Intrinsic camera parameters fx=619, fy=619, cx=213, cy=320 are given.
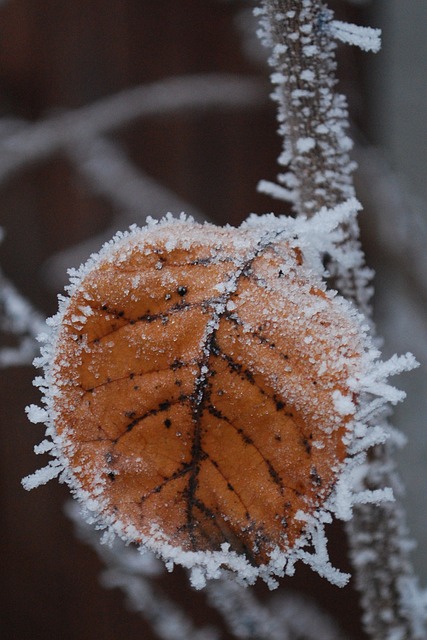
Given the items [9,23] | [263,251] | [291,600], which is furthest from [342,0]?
→ [291,600]

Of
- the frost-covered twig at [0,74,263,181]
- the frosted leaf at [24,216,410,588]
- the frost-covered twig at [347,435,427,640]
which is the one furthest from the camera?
the frost-covered twig at [0,74,263,181]

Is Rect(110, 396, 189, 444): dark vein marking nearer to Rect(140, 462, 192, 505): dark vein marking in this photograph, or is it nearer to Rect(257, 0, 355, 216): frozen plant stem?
Rect(140, 462, 192, 505): dark vein marking

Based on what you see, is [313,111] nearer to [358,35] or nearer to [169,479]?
[358,35]

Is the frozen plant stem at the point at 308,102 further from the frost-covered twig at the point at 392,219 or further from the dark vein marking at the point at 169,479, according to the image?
the frost-covered twig at the point at 392,219

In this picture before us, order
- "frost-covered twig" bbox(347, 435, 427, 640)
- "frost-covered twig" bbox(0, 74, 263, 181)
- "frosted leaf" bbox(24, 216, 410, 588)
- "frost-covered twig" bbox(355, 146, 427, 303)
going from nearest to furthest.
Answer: "frosted leaf" bbox(24, 216, 410, 588) < "frost-covered twig" bbox(347, 435, 427, 640) < "frost-covered twig" bbox(355, 146, 427, 303) < "frost-covered twig" bbox(0, 74, 263, 181)

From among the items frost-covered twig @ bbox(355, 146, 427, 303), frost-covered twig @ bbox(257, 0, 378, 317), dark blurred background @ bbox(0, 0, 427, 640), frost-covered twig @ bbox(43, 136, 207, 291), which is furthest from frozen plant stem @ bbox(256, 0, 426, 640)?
dark blurred background @ bbox(0, 0, 427, 640)

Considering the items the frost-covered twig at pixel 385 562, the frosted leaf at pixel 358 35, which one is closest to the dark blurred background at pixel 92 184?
the frost-covered twig at pixel 385 562
